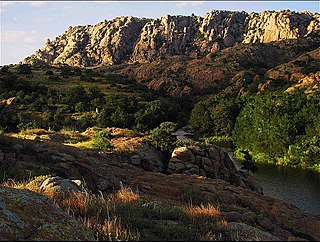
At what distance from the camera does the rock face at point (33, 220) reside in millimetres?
5484

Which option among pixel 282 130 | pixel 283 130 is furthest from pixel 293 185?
pixel 282 130

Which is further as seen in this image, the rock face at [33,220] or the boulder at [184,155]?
the boulder at [184,155]

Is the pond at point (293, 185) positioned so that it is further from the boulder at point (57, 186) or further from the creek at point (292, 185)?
the boulder at point (57, 186)

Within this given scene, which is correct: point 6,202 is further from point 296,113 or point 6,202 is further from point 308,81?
point 308,81

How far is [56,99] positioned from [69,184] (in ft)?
264

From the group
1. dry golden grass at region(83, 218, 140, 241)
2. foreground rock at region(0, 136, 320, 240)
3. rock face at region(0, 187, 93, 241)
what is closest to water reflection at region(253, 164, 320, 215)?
foreground rock at region(0, 136, 320, 240)

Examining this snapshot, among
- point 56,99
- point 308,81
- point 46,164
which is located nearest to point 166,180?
point 46,164

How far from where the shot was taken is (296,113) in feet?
236

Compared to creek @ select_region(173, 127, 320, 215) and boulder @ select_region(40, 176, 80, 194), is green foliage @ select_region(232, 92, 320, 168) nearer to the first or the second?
creek @ select_region(173, 127, 320, 215)

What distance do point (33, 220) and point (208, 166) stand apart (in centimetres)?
2282

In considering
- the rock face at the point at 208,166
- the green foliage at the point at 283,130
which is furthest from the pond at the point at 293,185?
the rock face at the point at 208,166

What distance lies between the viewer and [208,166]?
91.6 ft

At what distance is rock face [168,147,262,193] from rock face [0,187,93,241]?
19.1 meters

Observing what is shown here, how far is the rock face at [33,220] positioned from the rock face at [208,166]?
19.1 metres
